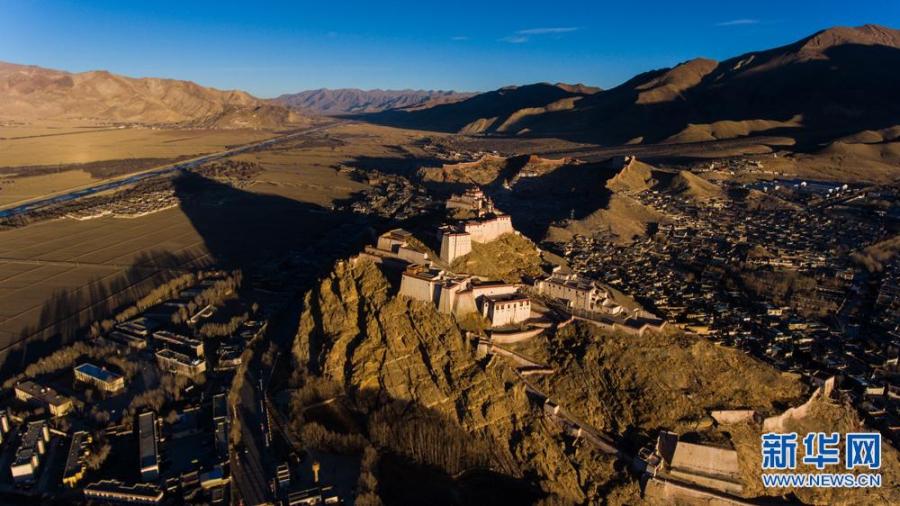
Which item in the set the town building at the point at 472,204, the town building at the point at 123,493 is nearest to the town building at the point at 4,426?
the town building at the point at 123,493

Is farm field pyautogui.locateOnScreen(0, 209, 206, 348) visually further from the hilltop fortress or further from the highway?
the hilltop fortress

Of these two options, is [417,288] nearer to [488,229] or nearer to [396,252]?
[396,252]

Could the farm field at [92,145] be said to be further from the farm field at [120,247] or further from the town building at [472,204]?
the town building at [472,204]

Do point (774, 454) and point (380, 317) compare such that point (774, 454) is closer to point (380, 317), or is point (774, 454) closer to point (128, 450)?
point (380, 317)

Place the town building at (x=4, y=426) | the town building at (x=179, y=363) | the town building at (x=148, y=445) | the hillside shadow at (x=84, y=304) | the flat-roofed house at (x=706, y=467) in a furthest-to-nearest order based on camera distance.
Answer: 1. the hillside shadow at (x=84, y=304)
2. the town building at (x=179, y=363)
3. the town building at (x=4, y=426)
4. the town building at (x=148, y=445)
5. the flat-roofed house at (x=706, y=467)

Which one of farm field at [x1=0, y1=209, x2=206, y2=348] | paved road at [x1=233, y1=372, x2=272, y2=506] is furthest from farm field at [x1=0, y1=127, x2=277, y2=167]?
paved road at [x1=233, y1=372, x2=272, y2=506]

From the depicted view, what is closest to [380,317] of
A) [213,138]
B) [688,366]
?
[688,366]
